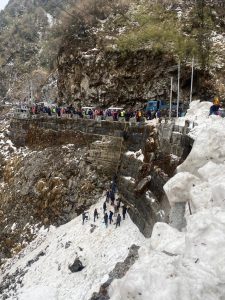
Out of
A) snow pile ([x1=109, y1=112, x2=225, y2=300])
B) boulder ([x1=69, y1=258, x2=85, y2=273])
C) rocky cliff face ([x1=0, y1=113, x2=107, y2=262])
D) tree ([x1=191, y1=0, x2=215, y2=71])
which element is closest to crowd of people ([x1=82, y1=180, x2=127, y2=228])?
rocky cliff face ([x1=0, y1=113, x2=107, y2=262])

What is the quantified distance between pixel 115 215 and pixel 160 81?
16779 mm

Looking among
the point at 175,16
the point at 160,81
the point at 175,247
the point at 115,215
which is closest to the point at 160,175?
the point at 115,215

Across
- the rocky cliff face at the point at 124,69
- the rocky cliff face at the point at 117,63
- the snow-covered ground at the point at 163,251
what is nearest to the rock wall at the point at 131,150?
the snow-covered ground at the point at 163,251

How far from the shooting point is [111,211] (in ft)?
75.2

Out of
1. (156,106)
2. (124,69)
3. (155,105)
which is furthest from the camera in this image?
(124,69)

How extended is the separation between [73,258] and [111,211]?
353cm

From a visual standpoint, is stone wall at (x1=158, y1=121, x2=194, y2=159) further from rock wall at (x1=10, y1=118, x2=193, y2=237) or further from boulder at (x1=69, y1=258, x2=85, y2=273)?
boulder at (x1=69, y1=258, x2=85, y2=273)

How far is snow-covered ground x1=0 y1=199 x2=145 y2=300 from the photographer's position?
736 inches

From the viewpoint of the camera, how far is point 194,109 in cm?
2450

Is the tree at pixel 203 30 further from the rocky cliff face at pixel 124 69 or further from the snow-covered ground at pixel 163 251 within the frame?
the snow-covered ground at pixel 163 251

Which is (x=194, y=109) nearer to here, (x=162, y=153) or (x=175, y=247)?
(x=162, y=153)

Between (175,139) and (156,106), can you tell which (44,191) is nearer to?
(156,106)

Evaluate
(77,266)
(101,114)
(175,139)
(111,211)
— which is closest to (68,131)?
(101,114)

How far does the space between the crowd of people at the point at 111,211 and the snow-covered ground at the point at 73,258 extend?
11.7 inches
